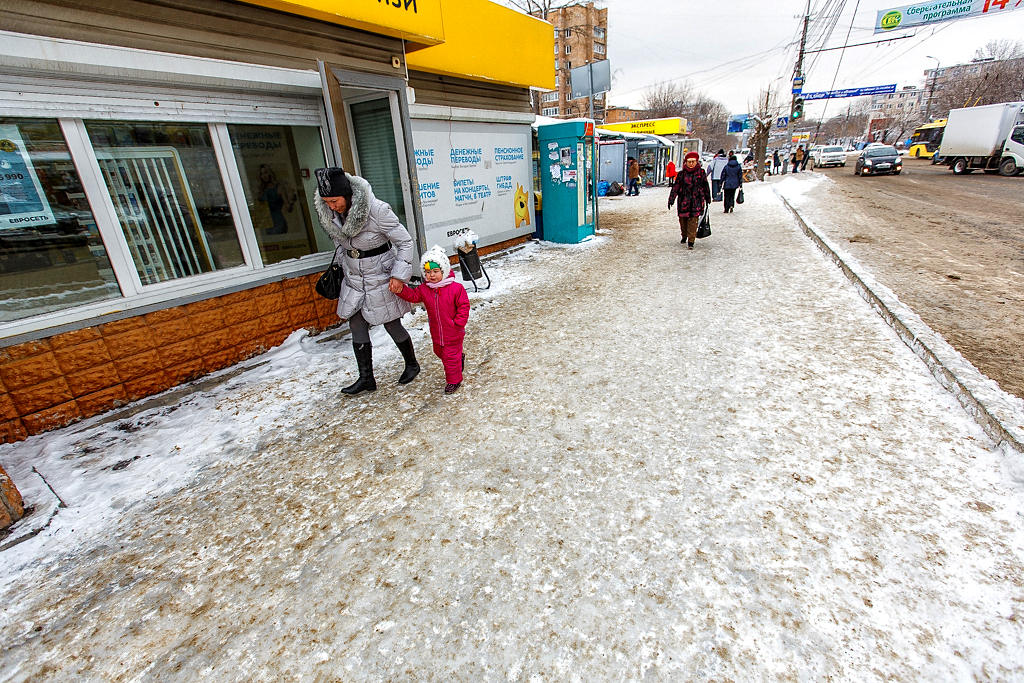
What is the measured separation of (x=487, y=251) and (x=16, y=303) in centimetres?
634

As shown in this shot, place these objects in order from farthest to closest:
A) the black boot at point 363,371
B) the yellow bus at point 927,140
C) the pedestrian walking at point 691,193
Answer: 1. the yellow bus at point 927,140
2. the pedestrian walking at point 691,193
3. the black boot at point 363,371

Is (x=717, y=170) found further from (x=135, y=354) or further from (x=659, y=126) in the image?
(x=659, y=126)

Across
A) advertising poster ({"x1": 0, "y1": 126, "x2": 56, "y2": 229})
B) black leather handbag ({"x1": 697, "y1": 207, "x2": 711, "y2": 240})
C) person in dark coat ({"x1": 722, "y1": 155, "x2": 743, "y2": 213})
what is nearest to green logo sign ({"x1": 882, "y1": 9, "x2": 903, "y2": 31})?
person in dark coat ({"x1": 722, "y1": 155, "x2": 743, "y2": 213})

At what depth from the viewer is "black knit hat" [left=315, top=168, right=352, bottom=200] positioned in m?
3.31

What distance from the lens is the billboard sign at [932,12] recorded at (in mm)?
20219

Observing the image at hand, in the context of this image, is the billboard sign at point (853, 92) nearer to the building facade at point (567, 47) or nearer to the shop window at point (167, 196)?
the building facade at point (567, 47)

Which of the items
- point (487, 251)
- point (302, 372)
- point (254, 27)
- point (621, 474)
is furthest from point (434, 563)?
point (487, 251)

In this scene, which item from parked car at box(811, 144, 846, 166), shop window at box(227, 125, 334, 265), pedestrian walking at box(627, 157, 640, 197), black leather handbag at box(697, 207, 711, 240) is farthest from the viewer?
parked car at box(811, 144, 846, 166)

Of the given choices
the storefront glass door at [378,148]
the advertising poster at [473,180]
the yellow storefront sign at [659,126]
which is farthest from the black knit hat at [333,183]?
the yellow storefront sign at [659,126]

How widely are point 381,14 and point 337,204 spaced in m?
2.58

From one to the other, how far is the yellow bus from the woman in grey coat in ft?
147

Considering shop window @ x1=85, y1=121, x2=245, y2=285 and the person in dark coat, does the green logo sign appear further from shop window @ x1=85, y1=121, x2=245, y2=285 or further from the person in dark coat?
shop window @ x1=85, y1=121, x2=245, y2=285

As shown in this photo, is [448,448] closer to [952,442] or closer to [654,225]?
[952,442]

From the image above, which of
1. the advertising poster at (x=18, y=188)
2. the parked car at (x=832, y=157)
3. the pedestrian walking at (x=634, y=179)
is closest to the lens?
the advertising poster at (x=18, y=188)
